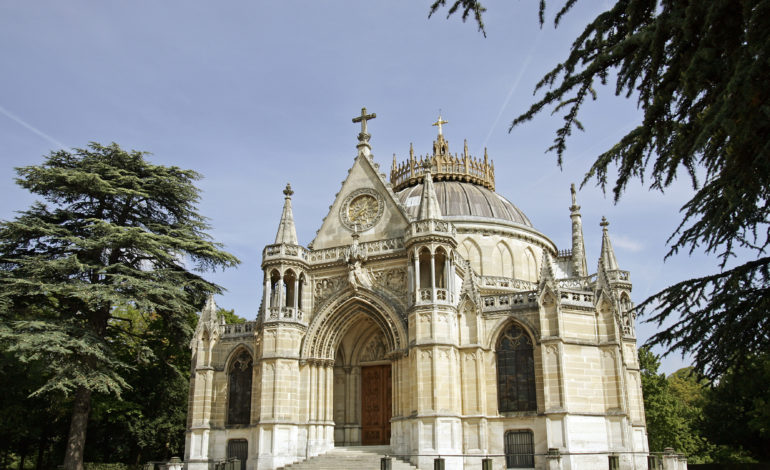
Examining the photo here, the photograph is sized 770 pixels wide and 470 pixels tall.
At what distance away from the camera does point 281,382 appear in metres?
26.8

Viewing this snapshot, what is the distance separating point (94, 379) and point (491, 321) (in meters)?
15.4

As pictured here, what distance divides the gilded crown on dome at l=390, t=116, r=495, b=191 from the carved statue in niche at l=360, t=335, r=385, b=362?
1429cm

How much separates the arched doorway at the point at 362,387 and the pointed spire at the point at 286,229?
15.1ft

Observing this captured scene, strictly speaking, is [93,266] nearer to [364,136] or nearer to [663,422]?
[364,136]

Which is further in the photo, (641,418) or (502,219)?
(502,219)

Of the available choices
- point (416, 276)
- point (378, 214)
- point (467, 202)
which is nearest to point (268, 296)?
point (378, 214)

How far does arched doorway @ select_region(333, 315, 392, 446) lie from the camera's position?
91.7ft

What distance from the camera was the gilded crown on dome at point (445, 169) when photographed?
4069cm

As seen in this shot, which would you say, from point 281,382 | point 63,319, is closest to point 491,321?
point 281,382

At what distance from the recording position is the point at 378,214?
29.2 m

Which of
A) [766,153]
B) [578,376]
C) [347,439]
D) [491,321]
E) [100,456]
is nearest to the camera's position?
[766,153]

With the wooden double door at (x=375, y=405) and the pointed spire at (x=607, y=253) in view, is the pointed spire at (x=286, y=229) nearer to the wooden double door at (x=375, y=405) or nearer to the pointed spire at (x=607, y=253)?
the wooden double door at (x=375, y=405)

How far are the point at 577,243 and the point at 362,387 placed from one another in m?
14.6

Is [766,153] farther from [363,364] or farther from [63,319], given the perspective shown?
[63,319]
